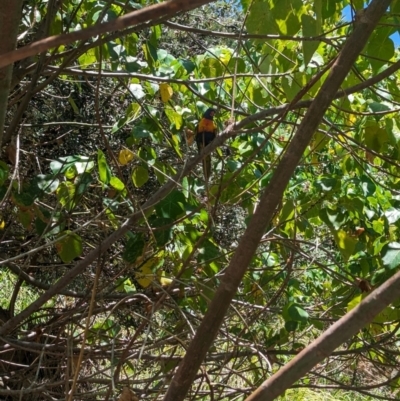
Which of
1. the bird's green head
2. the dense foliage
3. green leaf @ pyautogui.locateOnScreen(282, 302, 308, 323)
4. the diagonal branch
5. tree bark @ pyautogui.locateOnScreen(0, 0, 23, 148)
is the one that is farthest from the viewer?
the bird's green head

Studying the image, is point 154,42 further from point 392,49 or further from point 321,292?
point 321,292

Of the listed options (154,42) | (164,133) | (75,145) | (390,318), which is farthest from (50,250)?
(390,318)

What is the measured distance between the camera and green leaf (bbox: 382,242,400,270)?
4.71 feet

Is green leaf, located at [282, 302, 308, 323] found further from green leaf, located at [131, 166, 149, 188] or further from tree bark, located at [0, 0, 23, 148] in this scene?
tree bark, located at [0, 0, 23, 148]

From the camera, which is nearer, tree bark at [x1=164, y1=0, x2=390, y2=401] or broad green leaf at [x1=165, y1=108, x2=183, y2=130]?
tree bark at [x1=164, y1=0, x2=390, y2=401]

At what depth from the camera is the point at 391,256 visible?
4.76 ft

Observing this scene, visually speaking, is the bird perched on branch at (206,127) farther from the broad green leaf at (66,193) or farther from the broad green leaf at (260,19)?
the broad green leaf at (260,19)

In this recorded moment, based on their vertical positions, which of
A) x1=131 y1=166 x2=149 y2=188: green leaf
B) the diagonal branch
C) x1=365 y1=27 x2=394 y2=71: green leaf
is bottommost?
the diagonal branch

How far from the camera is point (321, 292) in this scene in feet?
8.23

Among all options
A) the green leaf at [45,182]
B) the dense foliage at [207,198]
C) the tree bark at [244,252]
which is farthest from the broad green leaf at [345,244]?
the tree bark at [244,252]

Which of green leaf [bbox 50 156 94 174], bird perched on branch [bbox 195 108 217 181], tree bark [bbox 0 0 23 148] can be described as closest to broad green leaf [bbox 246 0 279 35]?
tree bark [bbox 0 0 23 148]

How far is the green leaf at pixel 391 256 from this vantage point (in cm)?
143

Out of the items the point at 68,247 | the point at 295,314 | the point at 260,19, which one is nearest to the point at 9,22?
the point at 260,19

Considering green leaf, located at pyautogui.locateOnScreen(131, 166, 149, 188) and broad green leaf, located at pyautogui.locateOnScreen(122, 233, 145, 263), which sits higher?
green leaf, located at pyautogui.locateOnScreen(131, 166, 149, 188)
